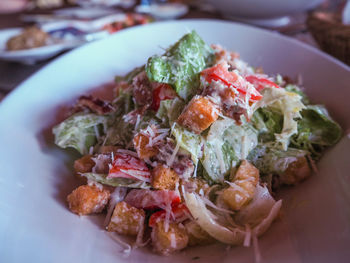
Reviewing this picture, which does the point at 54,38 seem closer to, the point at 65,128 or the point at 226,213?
the point at 65,128

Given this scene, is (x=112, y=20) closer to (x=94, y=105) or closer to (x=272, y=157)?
(x=94, y=105)

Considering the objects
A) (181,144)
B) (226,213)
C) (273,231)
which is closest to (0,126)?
(181,144)

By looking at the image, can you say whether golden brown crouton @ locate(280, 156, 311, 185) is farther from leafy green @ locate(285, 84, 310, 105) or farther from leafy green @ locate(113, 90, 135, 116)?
leafy green @ locate(113, 90, 135, 116)

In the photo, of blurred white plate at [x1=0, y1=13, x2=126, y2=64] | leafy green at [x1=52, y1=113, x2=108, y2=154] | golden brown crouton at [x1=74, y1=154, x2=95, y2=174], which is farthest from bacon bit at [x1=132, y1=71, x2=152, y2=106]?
blurred white plate at [x1=0, y1=13, x2=126, y2=64]

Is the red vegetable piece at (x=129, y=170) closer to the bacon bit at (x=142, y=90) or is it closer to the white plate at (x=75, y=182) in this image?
the white plate at (x=75, y=182)

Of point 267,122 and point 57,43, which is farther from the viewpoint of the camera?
point 57,43

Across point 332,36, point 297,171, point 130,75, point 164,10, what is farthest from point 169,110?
point 164,10
